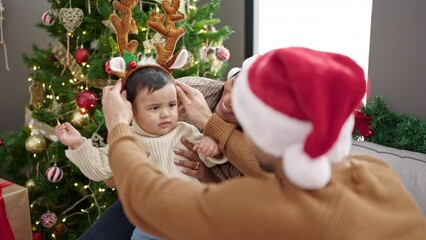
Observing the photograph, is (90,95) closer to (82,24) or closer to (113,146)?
(82,24)

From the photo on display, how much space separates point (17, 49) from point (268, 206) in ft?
9.19

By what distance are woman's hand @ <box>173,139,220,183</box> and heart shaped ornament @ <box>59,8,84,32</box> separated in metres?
0.94

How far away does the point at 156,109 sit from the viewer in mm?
1393

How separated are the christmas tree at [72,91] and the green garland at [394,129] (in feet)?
3.07

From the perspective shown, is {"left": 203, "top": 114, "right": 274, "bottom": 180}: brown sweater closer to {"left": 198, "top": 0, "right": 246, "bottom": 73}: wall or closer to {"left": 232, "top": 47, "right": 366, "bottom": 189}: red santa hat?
{"left": 232, "top": 47, "right": 366, "bottom": 189}: red santa hat

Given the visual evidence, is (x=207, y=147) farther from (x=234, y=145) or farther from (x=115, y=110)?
(x=115, y=110)

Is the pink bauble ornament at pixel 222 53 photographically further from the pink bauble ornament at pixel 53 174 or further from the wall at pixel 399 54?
the pink bauble ornament at pixel 53 174

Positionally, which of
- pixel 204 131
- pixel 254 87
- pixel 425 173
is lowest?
pixel 425 173

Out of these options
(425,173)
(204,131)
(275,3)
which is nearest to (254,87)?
(204,131)

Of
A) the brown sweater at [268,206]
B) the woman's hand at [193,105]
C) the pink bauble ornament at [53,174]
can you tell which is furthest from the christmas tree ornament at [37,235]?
the brown sweater at [268,206]

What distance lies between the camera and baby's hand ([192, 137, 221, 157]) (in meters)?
1.40

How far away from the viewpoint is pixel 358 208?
741 millimetres

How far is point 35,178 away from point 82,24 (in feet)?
2.88

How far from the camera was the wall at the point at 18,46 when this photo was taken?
114 inches
